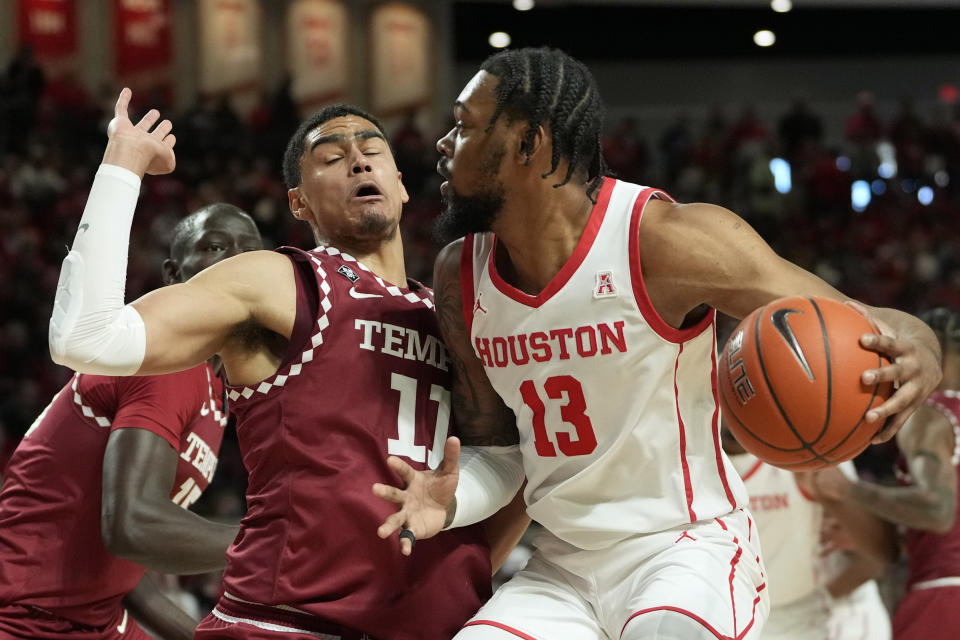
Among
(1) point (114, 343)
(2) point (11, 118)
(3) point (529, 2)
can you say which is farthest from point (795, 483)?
(3) point (529, 2)

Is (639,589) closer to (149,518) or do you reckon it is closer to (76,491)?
(149,518)

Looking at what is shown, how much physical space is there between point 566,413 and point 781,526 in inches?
88.1

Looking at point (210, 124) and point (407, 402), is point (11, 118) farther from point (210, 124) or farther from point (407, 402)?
point (407, 402)

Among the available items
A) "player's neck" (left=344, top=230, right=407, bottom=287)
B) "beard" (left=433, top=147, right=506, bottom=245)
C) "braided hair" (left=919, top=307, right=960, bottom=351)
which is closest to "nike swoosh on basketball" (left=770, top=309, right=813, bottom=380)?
"beard" (left=433, top=147, right=506, bottom=245)

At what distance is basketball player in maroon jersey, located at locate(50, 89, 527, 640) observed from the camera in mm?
2654

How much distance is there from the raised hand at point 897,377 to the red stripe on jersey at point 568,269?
73cm

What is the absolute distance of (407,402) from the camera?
9.84 feet

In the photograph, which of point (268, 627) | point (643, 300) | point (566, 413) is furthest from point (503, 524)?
point (643, 300)

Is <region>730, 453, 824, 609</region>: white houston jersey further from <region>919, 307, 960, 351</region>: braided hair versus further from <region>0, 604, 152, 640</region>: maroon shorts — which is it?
<region>0, 604, 152, 640</region>: maroon shorts

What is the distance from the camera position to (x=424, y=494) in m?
2.76

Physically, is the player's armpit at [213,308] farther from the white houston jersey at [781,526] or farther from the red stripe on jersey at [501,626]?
the white houston jersey at [781,526]

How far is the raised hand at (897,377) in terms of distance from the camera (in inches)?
95.0

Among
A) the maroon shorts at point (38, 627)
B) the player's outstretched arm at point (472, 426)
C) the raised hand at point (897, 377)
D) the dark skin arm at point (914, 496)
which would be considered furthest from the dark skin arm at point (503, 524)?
the dark skin arm at point (914, 496)

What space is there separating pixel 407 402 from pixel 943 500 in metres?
2.66
